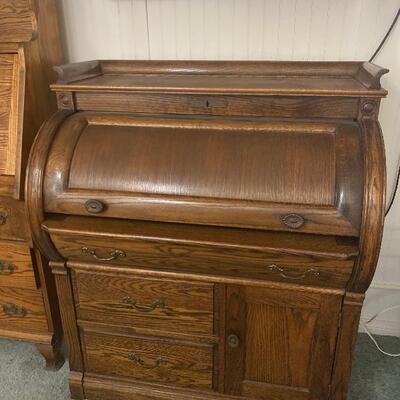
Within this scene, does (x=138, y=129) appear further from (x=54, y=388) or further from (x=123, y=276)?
(x=54, y=388)

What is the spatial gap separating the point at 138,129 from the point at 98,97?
7.6 inches

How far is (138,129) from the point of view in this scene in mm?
1368

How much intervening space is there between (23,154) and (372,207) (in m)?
1.14

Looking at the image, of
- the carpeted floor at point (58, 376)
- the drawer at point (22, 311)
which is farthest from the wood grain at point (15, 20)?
the carpeted floor at point (58, 376)

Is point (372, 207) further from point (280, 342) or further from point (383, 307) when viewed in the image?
point (383, 307)

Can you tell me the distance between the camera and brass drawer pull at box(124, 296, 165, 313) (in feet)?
4.63

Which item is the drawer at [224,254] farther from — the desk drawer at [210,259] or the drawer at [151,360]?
the drawer at [151,360]

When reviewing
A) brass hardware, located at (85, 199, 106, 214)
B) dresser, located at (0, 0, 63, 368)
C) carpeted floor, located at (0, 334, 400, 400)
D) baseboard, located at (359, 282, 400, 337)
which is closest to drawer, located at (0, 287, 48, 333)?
dresser, located at (0, 0, 63, 368)

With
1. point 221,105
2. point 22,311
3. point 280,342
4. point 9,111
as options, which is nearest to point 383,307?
point 280,342

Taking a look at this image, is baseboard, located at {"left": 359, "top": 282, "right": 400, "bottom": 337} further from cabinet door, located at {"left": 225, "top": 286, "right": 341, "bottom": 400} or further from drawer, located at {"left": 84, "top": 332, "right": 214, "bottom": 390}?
drawer, located at {"left": 84, "top": 332, "right": 214, "bottom": 390}

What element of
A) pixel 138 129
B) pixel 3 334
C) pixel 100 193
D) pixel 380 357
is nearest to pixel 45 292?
pixel 3 334

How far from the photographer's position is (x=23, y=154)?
1461 millimetres

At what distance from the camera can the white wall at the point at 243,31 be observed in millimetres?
1582

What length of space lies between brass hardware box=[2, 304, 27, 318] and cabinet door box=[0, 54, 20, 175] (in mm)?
592
